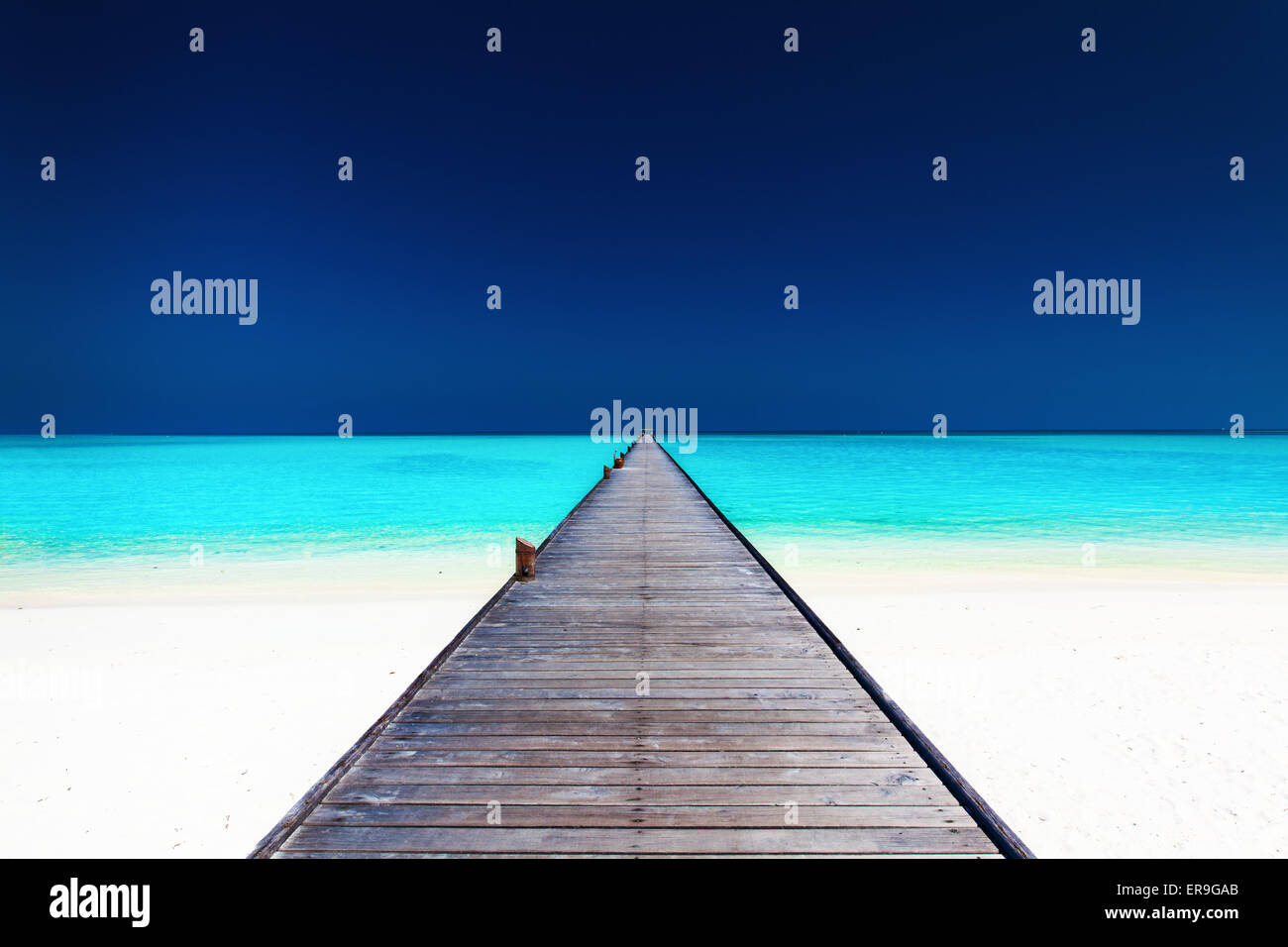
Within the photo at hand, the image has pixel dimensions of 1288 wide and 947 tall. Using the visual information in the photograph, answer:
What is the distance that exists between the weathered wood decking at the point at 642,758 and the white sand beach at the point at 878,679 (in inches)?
49.9

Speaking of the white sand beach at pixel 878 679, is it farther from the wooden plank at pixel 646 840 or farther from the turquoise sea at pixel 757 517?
the turquoise sea at pixel 757 517

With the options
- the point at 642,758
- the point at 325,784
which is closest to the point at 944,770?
the point at 642,758

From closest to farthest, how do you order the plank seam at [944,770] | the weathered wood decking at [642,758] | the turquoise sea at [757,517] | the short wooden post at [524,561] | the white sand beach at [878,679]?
the plank seam at [944,770]
the weathered wood decking at [642,758]
the white sand beach at [878,679]
the short wooden post at [524,561]
the turquoise sea at [757,517]

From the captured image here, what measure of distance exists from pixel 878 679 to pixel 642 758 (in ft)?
13.4

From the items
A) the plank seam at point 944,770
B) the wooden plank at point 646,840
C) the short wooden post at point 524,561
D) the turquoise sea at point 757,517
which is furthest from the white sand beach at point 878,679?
the turquoise sea at point 757,517

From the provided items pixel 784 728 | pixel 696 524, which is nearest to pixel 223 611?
pixel 696 524

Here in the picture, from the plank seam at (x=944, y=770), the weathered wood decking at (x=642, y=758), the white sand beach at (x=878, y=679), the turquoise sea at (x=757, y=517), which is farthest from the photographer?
the turquoise sea at (x=757, y=517)

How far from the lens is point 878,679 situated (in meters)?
6.40

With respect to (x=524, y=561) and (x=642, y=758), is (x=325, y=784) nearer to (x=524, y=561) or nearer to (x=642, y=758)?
(x=642, y=758)

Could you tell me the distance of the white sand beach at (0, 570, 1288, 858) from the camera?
3828 mm

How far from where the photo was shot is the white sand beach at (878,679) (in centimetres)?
383

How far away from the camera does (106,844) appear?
363cm

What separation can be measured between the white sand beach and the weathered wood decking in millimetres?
1268
